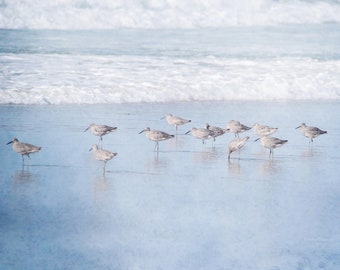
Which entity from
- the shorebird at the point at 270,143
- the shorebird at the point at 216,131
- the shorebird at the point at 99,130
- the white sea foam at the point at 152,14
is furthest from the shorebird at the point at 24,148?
the white sea foam at the point at 152,14

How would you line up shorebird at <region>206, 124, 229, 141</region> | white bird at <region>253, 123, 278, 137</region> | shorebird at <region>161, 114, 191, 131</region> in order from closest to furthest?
shorebird at <region>206, 124, 229, 141</region>
white bird at <region>253, 123, 278, 137</region>
shorebird at <region>161, 114, 191, 131</region>

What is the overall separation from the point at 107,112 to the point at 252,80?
3.90 meters

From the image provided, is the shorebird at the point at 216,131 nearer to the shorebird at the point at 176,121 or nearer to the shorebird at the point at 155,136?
the shorebird at the point at 155,136

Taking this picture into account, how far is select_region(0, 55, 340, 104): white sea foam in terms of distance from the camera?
1257 centimetres

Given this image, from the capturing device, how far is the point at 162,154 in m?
8.63

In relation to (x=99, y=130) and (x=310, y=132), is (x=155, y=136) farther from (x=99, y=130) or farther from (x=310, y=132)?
(x=310, y=132)

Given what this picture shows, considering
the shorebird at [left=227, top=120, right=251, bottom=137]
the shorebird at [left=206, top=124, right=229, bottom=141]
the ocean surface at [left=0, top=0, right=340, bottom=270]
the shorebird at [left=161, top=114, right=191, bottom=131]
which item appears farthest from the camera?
the shorebird at [left=161, top=114, right=191, bottom=131]

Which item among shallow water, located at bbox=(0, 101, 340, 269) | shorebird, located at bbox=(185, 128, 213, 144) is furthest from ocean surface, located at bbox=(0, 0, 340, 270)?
shorebird, located at bbox=(185, 128, 213, 144)

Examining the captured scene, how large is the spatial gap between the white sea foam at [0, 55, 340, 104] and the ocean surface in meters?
0.04

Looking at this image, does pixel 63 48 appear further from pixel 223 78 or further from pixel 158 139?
pixel 158 139

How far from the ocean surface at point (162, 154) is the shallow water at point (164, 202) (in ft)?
0.05

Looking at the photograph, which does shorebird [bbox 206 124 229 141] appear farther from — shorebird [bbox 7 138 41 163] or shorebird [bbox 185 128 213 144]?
shorebird [bbox 7 138 41 163]

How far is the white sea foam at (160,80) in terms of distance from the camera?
495 inches

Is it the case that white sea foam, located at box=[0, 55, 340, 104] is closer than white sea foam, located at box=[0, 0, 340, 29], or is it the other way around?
white sea foam, located at box=[0, 55, 340, 104]
